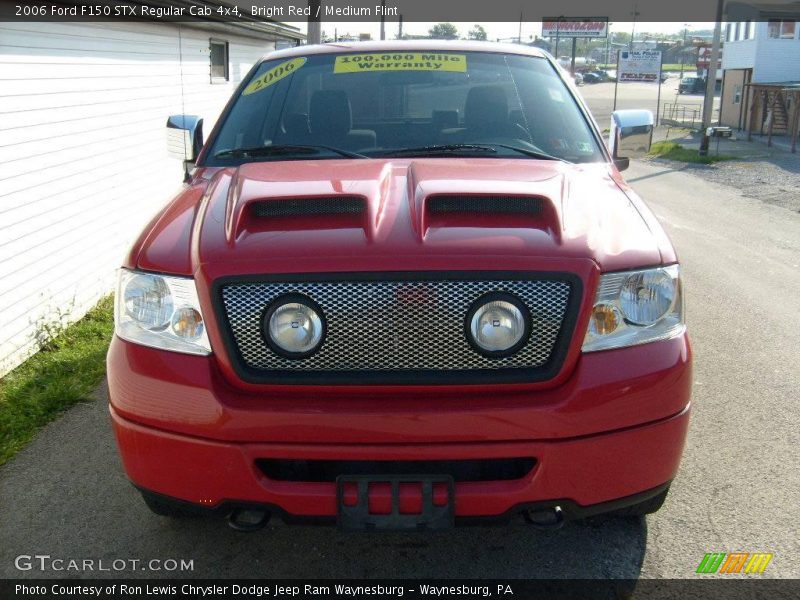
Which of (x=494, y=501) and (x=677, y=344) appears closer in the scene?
(x=494, y=501)

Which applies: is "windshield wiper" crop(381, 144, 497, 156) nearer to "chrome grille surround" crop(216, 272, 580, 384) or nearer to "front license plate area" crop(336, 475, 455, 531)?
"chrome grille surround" crop(216, 272, 580, 384)

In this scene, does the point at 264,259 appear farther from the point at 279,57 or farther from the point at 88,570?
the point at 279,57

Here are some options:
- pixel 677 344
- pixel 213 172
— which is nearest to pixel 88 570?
pixel 213 172

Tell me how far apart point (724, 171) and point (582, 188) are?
1816 centimetres

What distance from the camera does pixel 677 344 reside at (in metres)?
2.64

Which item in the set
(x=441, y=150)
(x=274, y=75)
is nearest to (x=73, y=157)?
(x=274, y=75)

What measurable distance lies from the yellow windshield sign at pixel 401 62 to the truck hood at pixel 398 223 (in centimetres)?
110

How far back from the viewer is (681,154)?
2391 centimetres

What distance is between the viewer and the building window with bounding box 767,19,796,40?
33.0 m

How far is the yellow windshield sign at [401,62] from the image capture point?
412 centimetres

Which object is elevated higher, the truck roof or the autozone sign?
the autozone sign

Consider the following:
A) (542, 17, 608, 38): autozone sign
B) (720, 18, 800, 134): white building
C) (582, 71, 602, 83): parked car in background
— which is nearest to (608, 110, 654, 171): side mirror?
(720, 18, 800, 134): white building

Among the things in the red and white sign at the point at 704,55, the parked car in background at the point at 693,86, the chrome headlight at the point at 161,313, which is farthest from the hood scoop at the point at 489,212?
the parked car in background at the point at 693,86

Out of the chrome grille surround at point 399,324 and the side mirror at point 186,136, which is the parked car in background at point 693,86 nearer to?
the side mirror at point 186,136
